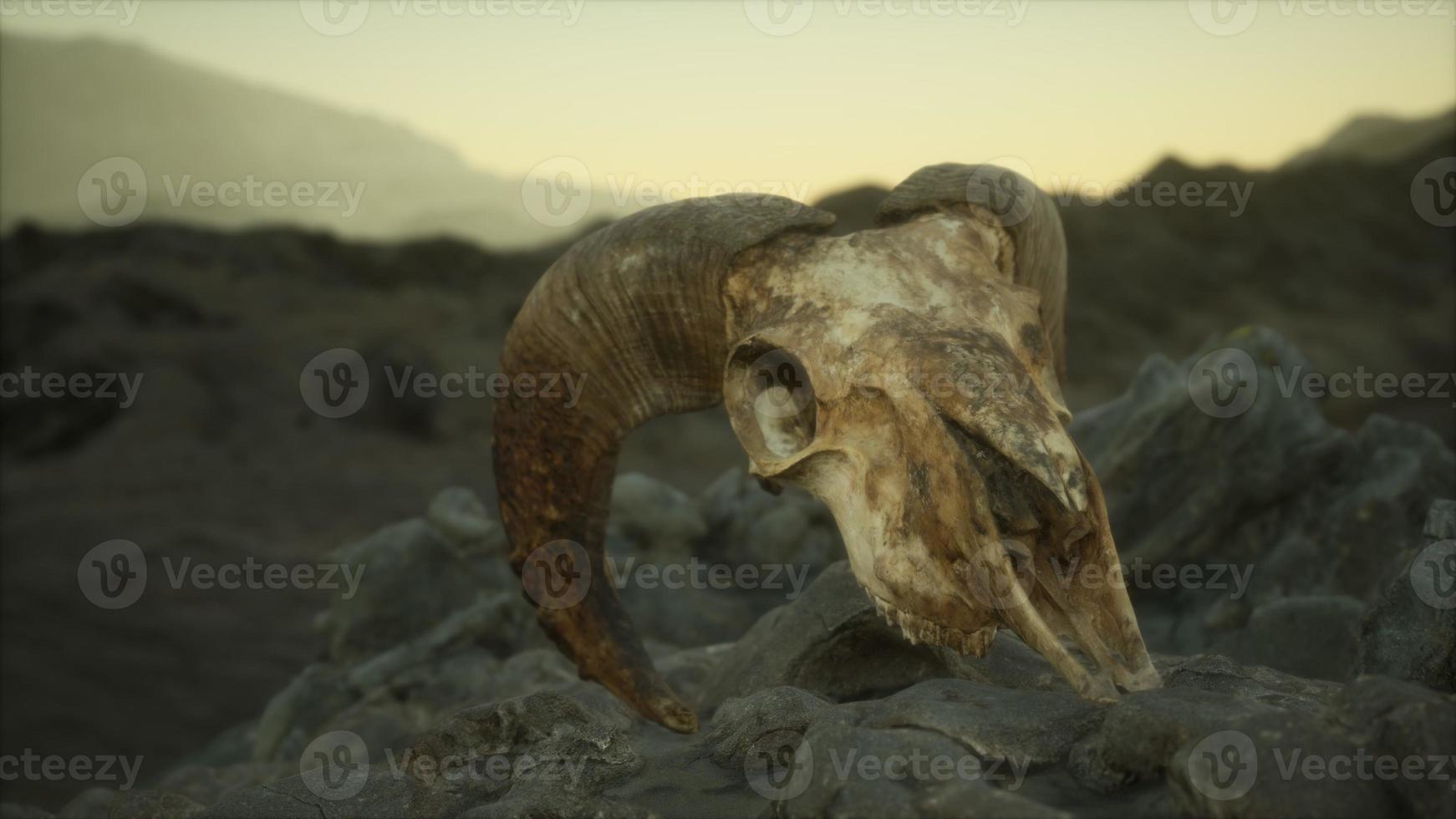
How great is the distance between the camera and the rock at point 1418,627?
3.49 metres

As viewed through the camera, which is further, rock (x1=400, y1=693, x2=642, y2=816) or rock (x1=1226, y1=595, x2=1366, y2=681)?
rock (x1=1226, y1=595, x2=1366, y2=681)

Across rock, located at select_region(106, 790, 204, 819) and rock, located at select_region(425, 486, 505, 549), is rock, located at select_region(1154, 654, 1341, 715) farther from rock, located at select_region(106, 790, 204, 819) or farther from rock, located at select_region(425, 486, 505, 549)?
rock, located at select_region(425, 486, 505, 549)

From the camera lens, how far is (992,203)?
4.33 metres

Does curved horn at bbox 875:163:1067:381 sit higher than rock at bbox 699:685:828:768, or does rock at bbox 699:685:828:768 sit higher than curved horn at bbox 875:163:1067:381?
curved horn at bbox 875:163:1067:381

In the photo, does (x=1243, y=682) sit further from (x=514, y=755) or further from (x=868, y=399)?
(x=514, y=755)

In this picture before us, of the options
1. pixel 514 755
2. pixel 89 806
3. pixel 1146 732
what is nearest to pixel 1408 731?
pixel 1146 732

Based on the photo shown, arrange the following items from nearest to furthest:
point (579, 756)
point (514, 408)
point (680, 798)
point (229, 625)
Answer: point (680, 798) < point (579, 756) < point (514, 408) < point (229, 625)

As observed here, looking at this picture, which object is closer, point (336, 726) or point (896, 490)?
point (896, 490)

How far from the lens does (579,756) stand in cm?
340

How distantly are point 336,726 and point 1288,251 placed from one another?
1174 inches

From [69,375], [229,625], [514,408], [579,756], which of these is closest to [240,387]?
[69,375]

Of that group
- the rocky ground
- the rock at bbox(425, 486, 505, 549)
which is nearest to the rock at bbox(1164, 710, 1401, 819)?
the rocky ground

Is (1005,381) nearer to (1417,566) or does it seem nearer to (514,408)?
(1417,566)

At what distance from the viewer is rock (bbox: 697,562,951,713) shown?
434 centimetres
